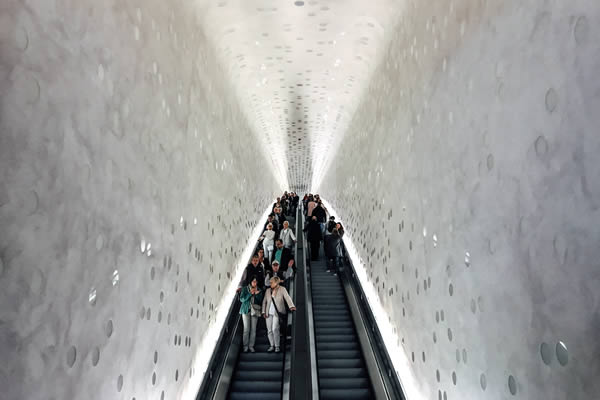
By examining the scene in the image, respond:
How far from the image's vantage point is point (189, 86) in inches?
232

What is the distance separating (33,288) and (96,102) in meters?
1.46

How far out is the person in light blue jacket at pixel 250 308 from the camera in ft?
22.6

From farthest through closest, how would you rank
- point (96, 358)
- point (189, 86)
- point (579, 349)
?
point (189, 86) → point (96, 358) → point (579, 349)

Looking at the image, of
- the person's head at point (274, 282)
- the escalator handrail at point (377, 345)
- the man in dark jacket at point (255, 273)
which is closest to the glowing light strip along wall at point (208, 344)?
the man in dark jacket at point (255, 273)

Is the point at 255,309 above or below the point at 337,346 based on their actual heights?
above

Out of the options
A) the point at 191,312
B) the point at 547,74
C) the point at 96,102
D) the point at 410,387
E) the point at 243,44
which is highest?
the point at 243,44

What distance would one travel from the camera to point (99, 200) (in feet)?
10.3

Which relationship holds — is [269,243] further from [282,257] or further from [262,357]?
[262,357]

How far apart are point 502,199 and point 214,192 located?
541 centimetres

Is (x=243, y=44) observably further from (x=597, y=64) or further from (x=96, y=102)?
(x=597, y=64)

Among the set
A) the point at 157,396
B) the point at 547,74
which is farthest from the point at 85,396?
the point at 547,74

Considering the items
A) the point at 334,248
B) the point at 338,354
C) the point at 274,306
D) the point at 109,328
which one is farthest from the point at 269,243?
the point at 109,328

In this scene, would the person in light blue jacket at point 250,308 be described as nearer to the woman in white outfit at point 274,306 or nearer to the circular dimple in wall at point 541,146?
the woman in white outfit at point 274,306

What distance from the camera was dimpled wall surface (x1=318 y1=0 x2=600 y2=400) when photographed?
84.0 inches
